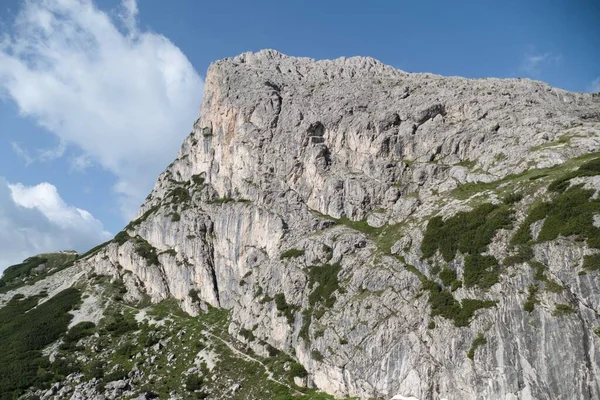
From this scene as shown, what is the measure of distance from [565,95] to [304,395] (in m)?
107

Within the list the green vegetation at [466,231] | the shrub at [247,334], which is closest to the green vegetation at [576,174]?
the green vegetation at [466,231]

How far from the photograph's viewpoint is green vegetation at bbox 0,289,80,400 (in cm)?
7412

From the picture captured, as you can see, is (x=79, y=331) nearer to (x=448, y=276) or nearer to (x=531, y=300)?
(x=448, y=276)

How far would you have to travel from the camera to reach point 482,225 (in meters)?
63.5

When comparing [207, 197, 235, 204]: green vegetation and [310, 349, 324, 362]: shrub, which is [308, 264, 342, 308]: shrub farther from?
[207, 197, 235, 204]: green vegetation

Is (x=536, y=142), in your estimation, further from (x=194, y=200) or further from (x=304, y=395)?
(x=194, y=200)

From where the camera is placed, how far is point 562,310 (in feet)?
154

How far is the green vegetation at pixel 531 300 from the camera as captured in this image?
4906cm

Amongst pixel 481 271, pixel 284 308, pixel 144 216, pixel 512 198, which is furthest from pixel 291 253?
pixel 144 216

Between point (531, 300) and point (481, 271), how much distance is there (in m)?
8.38

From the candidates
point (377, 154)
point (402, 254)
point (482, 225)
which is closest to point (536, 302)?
point (482, 225)

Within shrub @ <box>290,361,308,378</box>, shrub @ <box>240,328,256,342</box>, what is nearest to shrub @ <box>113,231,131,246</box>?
shrub @ <box>240,328,256,342</box>

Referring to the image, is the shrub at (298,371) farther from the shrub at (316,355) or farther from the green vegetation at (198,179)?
the green vegetation at (198,179)

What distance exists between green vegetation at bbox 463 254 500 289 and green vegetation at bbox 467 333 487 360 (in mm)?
7053
